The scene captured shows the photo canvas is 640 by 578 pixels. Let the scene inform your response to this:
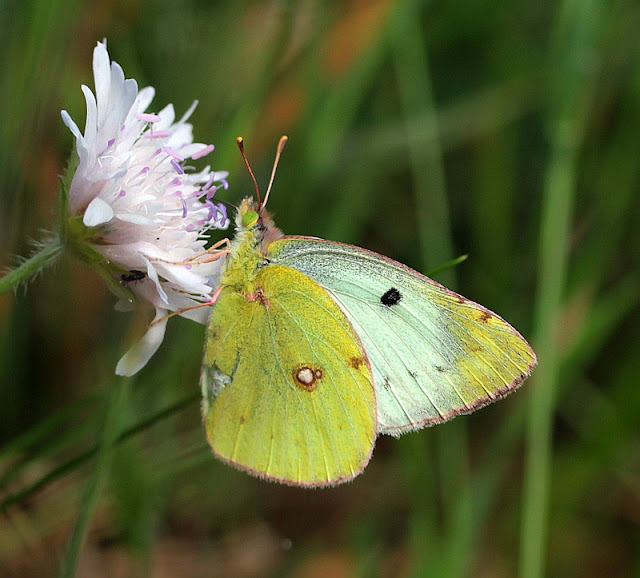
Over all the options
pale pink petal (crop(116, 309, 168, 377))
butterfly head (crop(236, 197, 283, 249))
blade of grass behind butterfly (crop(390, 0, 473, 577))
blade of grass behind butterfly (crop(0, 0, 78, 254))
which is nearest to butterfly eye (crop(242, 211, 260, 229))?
butterfly head (crop(236, 197, 283, 249))

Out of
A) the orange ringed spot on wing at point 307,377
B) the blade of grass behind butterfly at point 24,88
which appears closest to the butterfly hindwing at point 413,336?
the orange ringed spot on wing at point 307,377

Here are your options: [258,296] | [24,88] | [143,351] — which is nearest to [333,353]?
[258,296]

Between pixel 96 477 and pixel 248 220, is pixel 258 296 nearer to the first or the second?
pixel 248 220

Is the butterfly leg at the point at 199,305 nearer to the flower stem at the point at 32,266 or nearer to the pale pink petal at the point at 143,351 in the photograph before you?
the pale pink petal at the point at 143,351

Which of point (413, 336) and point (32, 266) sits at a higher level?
point (32, 266)

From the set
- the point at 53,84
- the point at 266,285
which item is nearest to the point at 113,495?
the point at 266,285
